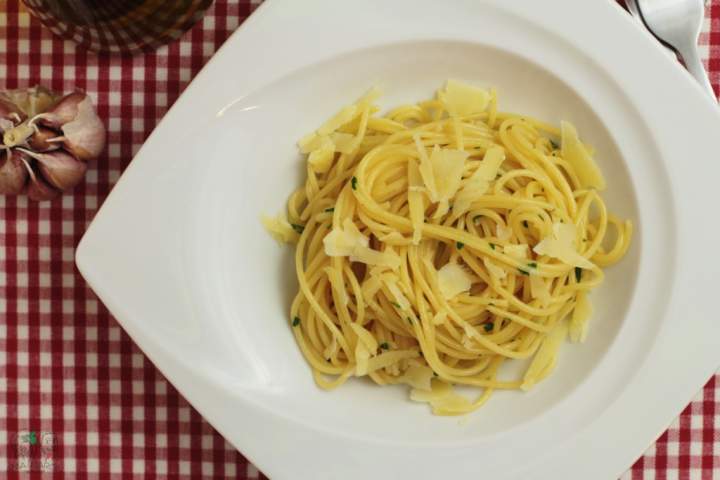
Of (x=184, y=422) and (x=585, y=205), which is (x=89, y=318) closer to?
(x=184, y=422)

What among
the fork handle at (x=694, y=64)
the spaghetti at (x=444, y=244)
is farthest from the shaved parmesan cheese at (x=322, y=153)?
the fork handle at (x=694, y=64)

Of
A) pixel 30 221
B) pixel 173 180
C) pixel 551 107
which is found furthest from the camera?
pixel 30 221

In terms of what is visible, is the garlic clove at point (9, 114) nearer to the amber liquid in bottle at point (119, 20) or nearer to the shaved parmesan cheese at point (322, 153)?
the amber liquid in bottle at point (119, 20)

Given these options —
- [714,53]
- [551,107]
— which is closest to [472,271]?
[551,107]

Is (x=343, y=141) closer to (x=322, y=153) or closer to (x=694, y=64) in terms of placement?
(x=322, y=153)

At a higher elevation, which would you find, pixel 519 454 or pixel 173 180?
pixel 173 180

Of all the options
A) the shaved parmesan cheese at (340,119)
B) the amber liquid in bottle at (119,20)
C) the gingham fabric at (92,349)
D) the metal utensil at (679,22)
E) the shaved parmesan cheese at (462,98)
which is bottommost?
the gingham fabric at (92,349)

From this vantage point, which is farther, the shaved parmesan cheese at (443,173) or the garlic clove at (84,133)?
the garlic clove at (84,133)

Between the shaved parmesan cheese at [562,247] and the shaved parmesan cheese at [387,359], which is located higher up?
the shaved parmesan cheese at [562,247]
